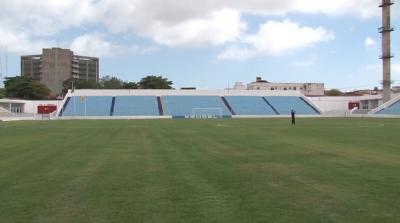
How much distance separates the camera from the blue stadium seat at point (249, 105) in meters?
104

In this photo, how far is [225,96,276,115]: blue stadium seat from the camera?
104 metres

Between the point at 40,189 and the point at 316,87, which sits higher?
the point at 316,87

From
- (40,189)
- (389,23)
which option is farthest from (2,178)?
(389,23)

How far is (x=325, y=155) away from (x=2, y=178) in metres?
10.1

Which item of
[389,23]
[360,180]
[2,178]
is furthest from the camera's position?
[389,23]

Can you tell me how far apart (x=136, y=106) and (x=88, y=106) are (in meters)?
9.74

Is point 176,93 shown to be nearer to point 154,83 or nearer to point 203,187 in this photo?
point 154,83

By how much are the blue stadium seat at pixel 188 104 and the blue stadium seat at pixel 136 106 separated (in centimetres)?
257

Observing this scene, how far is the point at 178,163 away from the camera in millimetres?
14906

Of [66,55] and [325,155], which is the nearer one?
[325,155]

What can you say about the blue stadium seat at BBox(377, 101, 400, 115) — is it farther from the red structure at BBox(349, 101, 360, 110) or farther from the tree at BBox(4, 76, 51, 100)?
the tree at BBox(4, 76, 51, 100)

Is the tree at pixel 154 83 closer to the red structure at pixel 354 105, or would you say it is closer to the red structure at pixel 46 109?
the red structure at pixel 46 109

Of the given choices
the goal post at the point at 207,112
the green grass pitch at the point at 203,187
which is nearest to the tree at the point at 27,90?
the goal post at the point at 207,112

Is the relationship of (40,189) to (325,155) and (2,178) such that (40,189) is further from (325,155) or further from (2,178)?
(325,155)
